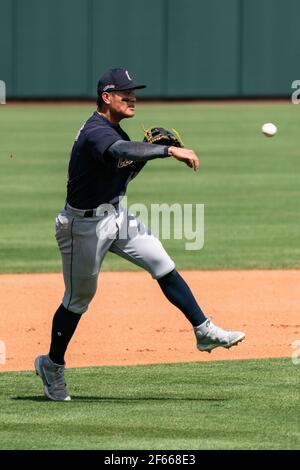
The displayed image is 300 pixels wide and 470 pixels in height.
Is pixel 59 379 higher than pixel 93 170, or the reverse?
pixel 93 170

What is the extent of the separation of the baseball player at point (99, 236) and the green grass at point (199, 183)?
501cm

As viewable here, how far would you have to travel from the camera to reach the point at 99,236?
22.4 ft

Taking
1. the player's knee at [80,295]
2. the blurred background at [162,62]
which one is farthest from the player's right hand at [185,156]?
the blurred background at [162,62]

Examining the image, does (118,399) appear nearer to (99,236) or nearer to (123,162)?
(99,236)

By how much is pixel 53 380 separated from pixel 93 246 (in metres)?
0.77

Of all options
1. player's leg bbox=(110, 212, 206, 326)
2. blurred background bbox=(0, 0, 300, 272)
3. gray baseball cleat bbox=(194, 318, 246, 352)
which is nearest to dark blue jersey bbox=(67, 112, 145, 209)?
player's leg bbox=(110, 212, 206, 326)

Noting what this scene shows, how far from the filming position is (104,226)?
682 centimetres

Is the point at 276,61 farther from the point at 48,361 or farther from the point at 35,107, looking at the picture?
the point at 48,361

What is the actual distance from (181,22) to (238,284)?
23341 mm

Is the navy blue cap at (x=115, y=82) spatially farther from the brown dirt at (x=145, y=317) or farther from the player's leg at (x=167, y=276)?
the brown dirt at (x=145, y=317)

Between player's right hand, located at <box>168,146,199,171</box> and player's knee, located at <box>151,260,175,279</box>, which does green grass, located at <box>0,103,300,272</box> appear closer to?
Result: player's knee, located at <box>151,260,175,279</box>

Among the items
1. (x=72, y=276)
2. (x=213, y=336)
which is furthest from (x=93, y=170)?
(x=213, y=336)

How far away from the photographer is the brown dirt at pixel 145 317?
8.29 metres

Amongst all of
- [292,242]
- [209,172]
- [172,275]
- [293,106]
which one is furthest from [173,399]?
[293,106]
